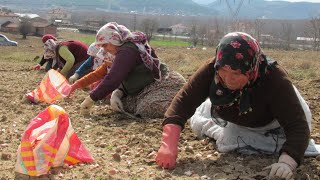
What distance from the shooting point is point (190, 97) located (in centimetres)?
310

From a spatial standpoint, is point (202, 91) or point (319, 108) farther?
point (319, 108)

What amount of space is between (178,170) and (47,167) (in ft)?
2.75

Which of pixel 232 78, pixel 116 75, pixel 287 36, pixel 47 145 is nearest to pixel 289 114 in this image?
pixel 232 78

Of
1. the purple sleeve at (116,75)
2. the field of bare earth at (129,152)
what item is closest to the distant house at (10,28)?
the field of bare earth at (129,152)

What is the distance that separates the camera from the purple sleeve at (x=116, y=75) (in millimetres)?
4480

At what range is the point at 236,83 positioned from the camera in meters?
2.75

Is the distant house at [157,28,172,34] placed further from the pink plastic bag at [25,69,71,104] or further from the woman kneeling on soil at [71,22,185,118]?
the woman kneeling on soil at [71,22,185,118]

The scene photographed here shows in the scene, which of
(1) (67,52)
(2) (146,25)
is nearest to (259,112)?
(1) (67,52)

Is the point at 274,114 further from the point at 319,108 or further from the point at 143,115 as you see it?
the point at 319,108

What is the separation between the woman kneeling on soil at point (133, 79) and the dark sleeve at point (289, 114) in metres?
1.91

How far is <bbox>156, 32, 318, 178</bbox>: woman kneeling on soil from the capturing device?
2666mm

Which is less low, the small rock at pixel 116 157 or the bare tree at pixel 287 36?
the small rock at pixel 116 157

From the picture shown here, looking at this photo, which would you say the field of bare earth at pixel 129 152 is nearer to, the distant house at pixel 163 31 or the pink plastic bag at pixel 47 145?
the pink plastic bag at pixel 47 145

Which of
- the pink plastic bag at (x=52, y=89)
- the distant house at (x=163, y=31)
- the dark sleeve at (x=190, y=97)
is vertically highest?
the dark sleeve at (x=190, y=97)
